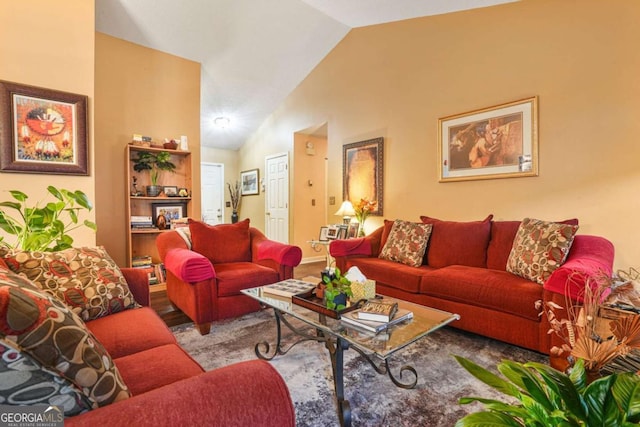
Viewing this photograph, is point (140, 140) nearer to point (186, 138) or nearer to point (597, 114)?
point (186, 138)

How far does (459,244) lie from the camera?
2812 millimetres

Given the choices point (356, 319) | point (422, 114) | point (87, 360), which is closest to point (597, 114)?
point (422, 114)

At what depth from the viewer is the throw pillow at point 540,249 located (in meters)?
2.11

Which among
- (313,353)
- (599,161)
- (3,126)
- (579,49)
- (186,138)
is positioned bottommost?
(313,353)

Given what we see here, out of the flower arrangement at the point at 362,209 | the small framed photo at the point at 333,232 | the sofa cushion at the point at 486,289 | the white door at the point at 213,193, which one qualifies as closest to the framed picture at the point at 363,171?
the flower arrangement at the point at 362,209

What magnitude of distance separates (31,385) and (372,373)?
1.60m

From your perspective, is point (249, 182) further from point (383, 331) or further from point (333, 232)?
point (383, 331)

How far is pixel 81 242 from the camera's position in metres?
2.73

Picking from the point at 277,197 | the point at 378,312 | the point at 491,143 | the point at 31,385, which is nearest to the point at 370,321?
the point at 378,312

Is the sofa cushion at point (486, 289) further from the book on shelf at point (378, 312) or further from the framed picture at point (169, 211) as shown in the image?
the framed picture at point (169, 211)

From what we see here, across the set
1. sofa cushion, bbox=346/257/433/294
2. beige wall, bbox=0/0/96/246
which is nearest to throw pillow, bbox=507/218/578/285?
sofa cushion, bbox=346/257/433/294

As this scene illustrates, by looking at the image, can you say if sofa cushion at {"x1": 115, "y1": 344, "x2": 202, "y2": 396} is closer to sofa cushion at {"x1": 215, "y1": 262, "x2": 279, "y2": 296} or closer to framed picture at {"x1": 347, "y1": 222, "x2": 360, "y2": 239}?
sofa cushion at {"x1": 215, "y1": 262, "x2": 279, "y2": 296}

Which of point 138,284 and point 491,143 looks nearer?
point 138,284

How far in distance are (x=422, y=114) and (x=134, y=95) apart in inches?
136
